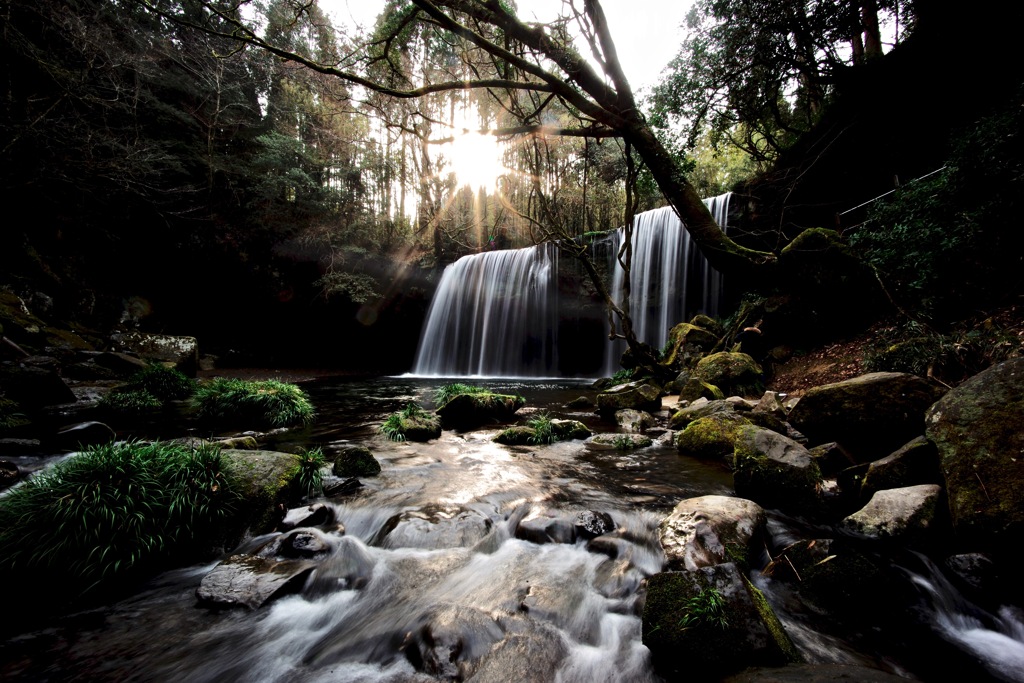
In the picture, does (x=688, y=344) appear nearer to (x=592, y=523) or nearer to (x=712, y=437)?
(x=712, y=437)

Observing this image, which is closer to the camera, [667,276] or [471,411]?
[471,411]

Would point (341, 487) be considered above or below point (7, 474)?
below

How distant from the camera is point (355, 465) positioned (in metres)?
4.79

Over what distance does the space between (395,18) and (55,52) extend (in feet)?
35.4

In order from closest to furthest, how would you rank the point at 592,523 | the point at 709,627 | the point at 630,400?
the point at 709,627 < the point at 592,523 < the point at 630,400

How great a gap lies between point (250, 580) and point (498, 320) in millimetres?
18079

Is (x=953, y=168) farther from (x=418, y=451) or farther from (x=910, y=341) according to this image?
(x=418, y=451)

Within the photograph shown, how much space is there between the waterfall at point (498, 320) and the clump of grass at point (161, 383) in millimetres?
12074

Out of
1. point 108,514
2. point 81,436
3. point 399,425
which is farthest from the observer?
point 399,425

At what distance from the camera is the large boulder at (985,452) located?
2.47 metres

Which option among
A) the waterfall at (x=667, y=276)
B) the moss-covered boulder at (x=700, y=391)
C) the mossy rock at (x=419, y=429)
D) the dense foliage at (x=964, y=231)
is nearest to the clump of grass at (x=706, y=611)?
the mossy rock at (x=419, y=429)

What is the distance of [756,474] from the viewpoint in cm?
380

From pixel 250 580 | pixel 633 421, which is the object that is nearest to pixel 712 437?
pixel 633 421

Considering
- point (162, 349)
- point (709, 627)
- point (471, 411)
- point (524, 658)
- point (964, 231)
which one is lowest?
point (524, 658)
